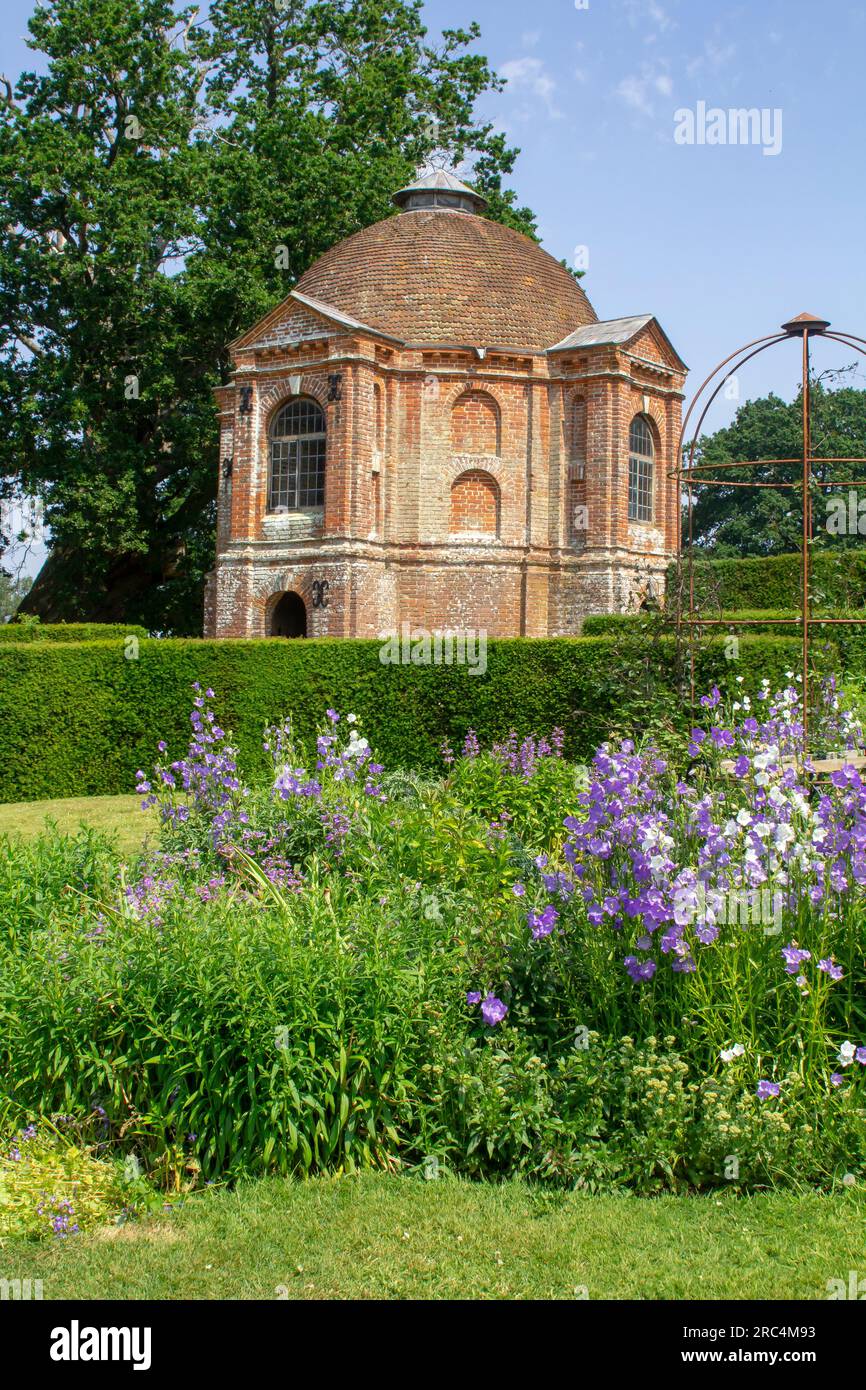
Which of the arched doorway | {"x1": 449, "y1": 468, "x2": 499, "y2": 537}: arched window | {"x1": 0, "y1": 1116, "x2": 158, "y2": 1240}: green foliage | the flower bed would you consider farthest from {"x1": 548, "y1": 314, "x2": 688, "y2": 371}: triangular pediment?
{"x1": 0, "y1": 1116, "x2": 158, "y2": 1240}: green foliage

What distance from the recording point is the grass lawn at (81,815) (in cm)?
1328

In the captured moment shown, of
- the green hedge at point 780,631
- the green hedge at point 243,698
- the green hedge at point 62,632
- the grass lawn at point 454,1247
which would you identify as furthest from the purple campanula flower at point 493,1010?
the green hedge at point 62,632

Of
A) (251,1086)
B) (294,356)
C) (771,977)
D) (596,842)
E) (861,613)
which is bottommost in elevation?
(251,1086)

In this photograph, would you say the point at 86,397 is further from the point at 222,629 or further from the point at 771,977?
the point at 771,977

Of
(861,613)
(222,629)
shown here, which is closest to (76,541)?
(222,629)

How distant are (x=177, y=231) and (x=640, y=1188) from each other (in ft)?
109

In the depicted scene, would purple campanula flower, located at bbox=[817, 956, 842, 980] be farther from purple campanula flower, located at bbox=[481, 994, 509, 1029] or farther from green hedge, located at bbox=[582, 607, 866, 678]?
green hedge, located at bbox=[582, 607, 866, 678]

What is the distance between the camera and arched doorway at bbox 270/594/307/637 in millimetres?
28438

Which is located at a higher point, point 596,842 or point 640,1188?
point 596,842

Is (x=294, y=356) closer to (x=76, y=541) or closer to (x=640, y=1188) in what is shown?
(x=76, y=541)

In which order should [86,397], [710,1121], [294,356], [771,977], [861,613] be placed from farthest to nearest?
[86,397] → [294,356] → [861,613] → [771,977] → [710,1121]

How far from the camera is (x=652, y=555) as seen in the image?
94.8 feet

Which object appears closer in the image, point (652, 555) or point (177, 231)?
point (652, 555)

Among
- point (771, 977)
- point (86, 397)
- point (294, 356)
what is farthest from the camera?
point (86, 397)
